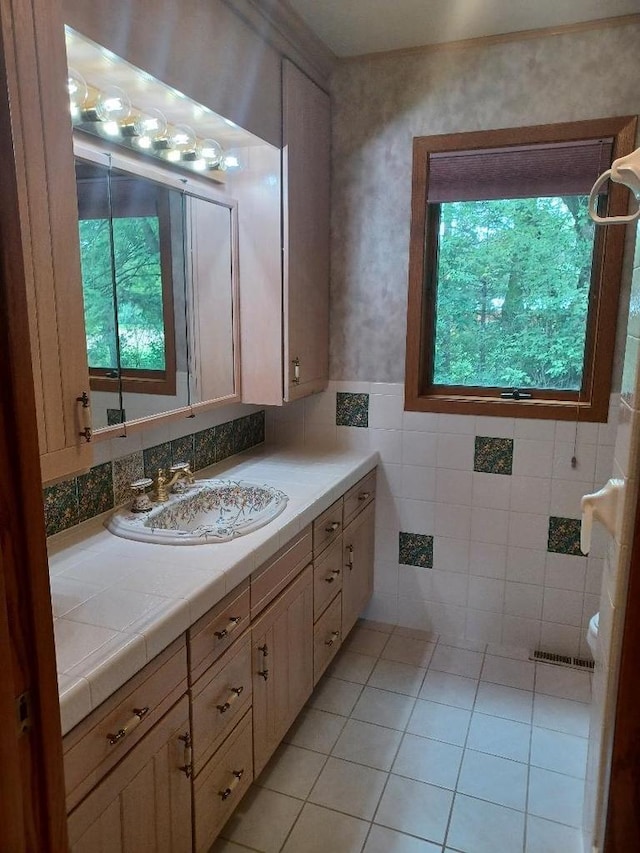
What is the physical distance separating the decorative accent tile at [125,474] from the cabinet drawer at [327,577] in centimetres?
69

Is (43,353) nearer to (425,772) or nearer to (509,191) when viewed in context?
(425,772)

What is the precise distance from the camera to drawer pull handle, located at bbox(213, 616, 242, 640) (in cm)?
→ 151

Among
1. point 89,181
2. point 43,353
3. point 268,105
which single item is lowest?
point 43,353

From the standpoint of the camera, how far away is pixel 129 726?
1190 mm

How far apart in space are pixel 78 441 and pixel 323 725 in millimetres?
1462

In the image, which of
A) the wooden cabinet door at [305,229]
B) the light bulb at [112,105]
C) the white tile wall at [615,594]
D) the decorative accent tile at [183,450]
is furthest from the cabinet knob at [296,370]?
the white tile wall at [615,594]

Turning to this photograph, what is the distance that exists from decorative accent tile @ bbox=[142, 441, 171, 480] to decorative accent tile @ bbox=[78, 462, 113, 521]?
0.51ft

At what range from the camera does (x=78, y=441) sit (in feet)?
4.44

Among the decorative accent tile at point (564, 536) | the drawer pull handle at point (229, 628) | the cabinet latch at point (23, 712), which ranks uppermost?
the cabinet latch at point (23, 712)

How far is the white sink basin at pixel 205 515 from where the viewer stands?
1.69 m

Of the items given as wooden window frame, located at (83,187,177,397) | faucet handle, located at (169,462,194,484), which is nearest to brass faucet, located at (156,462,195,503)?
faucet handle, located at (169,462,194,484)

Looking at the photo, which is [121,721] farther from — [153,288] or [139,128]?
[139,128]

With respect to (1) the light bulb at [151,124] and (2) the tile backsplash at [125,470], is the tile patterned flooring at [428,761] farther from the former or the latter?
(1) the light bulb at [151,124]

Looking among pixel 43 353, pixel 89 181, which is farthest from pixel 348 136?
pixel 43 353
